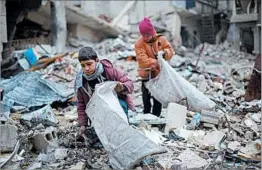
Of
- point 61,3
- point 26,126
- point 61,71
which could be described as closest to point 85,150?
point 26,126

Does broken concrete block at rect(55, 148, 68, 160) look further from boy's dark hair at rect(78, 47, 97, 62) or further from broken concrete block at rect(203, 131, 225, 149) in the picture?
broken concrete block at rect(203, 131, 225, 149)

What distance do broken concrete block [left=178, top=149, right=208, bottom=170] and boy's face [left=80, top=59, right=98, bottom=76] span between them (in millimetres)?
1208

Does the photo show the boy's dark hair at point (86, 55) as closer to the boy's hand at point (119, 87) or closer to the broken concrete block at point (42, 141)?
the boy's hand at point (119, 87)

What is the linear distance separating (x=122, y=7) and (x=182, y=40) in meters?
3.81

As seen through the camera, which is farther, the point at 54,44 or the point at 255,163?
the point at 54,44

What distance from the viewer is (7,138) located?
4195 mm

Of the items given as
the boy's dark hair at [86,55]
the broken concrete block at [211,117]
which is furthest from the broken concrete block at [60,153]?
the broken concrete block at [211,117]

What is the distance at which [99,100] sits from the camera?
375 cm

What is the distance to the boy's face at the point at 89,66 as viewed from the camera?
3863 millimetres

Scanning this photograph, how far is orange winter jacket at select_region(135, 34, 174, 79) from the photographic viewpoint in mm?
5336

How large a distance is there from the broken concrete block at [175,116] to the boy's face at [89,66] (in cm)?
138

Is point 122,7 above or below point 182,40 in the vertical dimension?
above

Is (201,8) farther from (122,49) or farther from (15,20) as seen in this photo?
(15,20)

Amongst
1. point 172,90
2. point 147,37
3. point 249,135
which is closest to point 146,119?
point 172,90
